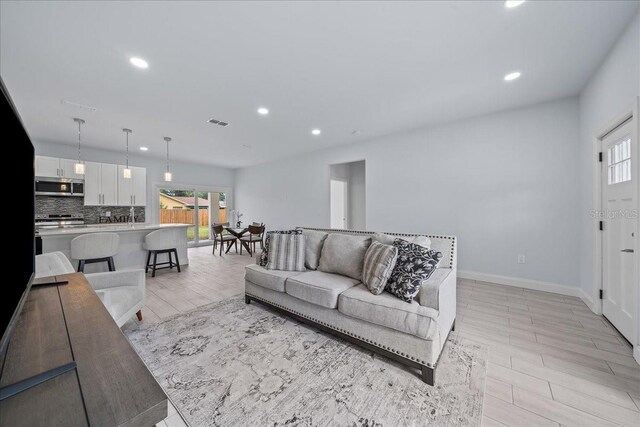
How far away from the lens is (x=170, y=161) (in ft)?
23.0

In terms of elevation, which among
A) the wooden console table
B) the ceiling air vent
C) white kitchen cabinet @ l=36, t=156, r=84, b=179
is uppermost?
the ceiling air vent

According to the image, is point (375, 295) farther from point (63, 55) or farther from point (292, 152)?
point (292, 152)

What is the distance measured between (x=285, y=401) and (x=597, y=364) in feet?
7.75

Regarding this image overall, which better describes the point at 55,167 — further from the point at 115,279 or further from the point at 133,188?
the point at 115,279

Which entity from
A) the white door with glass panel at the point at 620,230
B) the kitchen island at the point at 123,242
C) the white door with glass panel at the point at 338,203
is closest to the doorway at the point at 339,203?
the white door with glass panel at the point at 338,203

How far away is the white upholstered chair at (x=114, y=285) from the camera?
2.01 metres

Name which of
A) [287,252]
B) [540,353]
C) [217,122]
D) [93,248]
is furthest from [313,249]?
[93,248]

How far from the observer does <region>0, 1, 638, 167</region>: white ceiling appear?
6.18 feet

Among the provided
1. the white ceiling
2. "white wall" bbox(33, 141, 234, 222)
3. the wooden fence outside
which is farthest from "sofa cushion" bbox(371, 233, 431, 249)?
the wooden fence outside

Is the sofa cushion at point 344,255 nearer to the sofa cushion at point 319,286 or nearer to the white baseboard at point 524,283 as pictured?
the sofa cushion at point 319,286

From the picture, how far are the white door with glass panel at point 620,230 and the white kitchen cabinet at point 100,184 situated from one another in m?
8.14

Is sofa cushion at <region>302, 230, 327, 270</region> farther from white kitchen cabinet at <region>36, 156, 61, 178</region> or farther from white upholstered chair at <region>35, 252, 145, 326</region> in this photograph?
white kitchen cabinet at <region>36, 156, 61, 178</region>

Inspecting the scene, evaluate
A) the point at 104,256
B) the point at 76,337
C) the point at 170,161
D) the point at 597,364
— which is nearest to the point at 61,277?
the point at 76,337

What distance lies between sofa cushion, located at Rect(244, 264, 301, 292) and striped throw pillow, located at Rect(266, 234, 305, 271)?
83 millimetres
